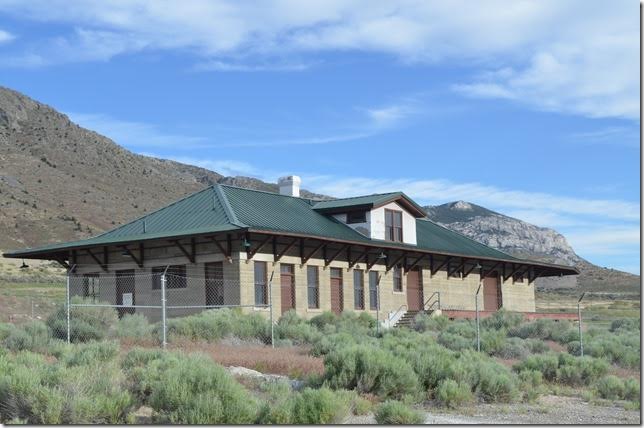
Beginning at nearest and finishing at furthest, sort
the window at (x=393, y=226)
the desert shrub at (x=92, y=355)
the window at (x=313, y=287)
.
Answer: the desert shrub at (x=92, y=355), the window at (x=313, y=287), the window at (x=393, y=226)

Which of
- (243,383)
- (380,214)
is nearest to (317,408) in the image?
(243,383)

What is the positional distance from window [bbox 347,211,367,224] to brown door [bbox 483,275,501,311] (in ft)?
32.0

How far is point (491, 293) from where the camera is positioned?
4528 centimetres

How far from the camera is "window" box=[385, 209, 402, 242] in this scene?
38688 mm

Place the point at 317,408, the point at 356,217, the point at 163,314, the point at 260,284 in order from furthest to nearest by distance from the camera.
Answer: the point at 356,217
the point at 260,284
the point at 163,314
the point at 317,408

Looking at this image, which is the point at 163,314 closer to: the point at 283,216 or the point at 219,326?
the point at 219,326

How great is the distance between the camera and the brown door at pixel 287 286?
33.4 meters

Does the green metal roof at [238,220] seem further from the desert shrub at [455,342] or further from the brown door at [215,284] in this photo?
the desert shrub at [455,342]

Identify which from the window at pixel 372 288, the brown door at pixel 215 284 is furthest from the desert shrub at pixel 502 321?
the brown door at pixel 215 284

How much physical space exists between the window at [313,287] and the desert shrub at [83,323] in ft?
34.9

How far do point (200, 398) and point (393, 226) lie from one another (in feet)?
93.3

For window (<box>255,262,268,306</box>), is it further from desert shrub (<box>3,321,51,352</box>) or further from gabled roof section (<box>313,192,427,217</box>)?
desert shrub (<box>3,321,51,352</box>)

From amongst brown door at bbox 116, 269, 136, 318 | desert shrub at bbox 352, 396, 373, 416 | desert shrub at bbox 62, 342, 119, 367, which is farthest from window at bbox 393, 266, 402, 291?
desert shrub at bbox 352, 396, 373, 416

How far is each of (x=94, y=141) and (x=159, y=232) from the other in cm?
8224
